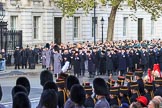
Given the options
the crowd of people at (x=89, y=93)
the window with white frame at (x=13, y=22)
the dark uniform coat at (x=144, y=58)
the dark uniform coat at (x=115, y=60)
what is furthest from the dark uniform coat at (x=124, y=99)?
the window with white frame at (x=13, y=22)

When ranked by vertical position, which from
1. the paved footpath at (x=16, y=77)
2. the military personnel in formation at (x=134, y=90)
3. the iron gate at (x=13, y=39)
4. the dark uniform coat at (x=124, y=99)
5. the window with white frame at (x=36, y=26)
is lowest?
the paved footpath at (x=16, y=77)

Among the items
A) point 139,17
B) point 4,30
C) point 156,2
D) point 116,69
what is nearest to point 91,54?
point 116,69

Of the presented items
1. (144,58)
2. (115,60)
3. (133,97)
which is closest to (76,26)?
(144,58)

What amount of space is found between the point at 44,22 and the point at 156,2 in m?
9.22

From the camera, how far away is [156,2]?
134 ft

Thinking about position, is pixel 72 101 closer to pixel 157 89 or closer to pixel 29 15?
pixel 157 89

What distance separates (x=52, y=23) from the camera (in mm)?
46188

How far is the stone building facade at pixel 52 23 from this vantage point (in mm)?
43188

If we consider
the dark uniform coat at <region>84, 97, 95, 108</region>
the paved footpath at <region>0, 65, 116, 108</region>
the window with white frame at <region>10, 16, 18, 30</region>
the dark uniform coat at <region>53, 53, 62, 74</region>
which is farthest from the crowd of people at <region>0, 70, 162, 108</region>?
the window with white frame at <region>10, 16, 18, 30</region>

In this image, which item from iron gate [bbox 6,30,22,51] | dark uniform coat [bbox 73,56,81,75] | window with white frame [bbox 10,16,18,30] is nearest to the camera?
dark uniform coat [bbox 73,56,81,75]

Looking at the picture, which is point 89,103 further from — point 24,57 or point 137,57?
point 24,57

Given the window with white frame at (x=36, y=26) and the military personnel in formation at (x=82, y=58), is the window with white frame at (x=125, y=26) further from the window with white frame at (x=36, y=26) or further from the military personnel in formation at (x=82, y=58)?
the military personnel in formation at (x=82, y=58)

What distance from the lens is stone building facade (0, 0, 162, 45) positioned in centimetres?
4319

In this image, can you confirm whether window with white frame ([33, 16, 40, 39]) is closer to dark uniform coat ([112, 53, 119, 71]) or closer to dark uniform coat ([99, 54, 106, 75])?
dark uniform coat ([99, 54, 106, 75])
